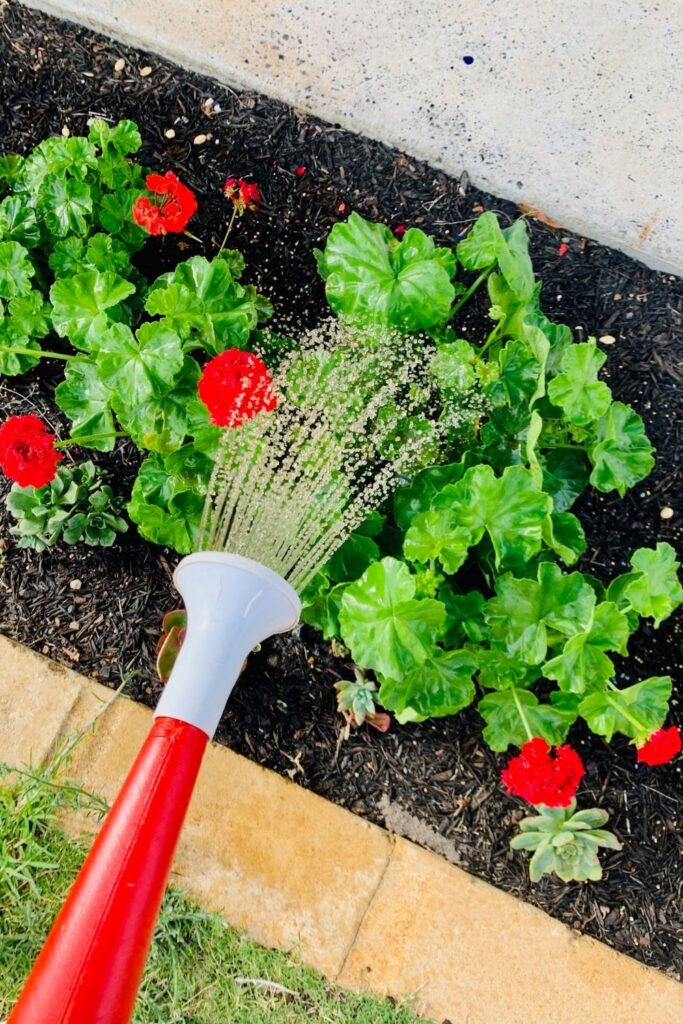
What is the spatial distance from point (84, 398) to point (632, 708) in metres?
1.36

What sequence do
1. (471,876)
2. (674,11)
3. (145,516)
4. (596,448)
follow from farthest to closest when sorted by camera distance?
1. (674,11)
2. (471,876)
3. (145,516)
4. (596,448)

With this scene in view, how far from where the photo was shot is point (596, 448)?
5.79ft

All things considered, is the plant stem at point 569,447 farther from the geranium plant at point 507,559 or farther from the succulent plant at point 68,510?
the succulent plant at point 68,510

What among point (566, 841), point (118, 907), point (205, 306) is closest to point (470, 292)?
point (205, 306)

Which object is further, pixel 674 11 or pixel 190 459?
pixel 674 11

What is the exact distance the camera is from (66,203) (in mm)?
1952

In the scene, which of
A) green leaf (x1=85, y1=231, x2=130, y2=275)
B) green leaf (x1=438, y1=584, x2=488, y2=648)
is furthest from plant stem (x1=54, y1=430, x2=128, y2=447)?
green leaf (x1=438, y1=584, x2=488, y2=648)

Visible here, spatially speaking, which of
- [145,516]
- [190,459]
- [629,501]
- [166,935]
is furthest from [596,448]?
[166,935]

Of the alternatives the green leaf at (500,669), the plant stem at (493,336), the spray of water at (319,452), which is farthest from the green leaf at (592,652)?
the plant stem at (493,336)

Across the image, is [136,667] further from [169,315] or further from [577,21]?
Answer: [577,21]

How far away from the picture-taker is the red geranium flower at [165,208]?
189 cm

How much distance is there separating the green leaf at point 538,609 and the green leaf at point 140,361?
2.65ft

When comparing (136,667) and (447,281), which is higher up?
(447,281)

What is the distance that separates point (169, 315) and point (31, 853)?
4.23 ft
